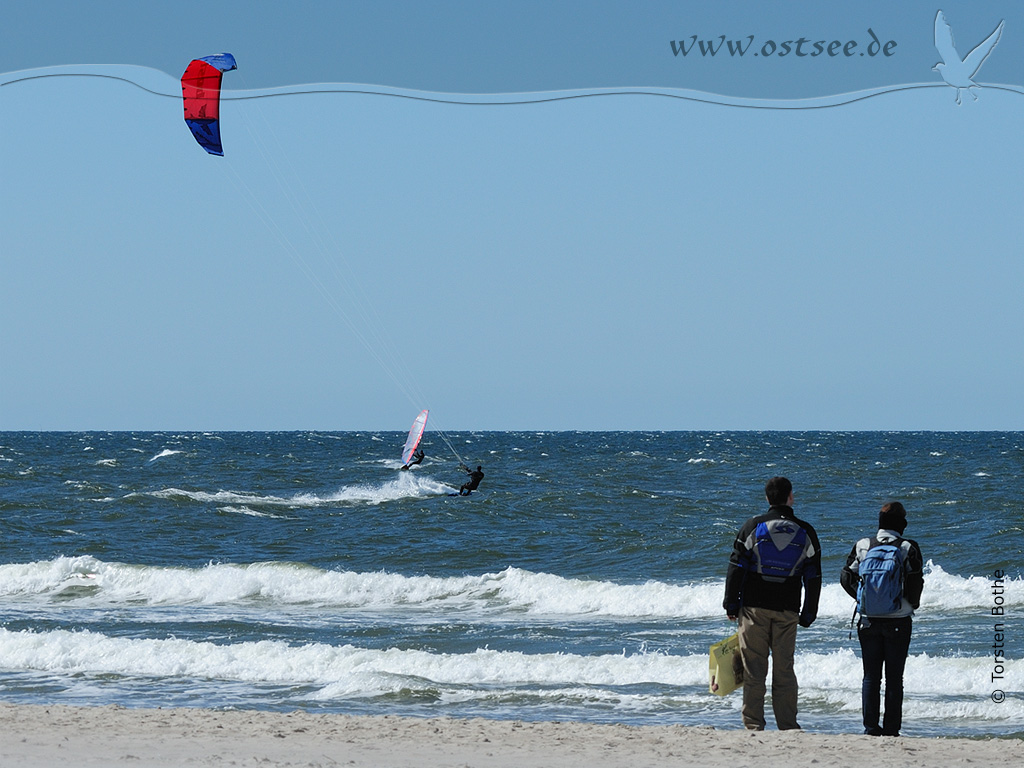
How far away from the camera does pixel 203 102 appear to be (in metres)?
13.2

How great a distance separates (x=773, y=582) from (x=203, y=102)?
9592 mm

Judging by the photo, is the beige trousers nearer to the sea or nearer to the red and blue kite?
the sea

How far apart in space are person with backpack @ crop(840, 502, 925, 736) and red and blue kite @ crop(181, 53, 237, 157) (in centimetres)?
931

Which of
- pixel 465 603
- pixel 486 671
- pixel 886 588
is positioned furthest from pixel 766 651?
pixel 465 603

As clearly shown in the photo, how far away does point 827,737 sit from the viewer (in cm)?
663

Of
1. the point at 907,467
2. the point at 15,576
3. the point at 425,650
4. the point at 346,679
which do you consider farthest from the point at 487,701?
the point at 907,467

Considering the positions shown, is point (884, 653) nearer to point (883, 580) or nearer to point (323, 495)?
point (883, 580)

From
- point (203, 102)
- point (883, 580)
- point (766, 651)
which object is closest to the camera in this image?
point (883, 580)

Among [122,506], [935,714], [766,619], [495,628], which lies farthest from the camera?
[122,506]

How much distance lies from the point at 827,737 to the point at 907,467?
155ft

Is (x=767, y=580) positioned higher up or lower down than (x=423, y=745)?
higher up

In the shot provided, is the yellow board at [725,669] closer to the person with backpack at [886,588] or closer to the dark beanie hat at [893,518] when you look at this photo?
the person with backpack at [886,588]

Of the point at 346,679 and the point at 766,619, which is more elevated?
the point at 766,619

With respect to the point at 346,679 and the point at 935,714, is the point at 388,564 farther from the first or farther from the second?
the point at 935,714
